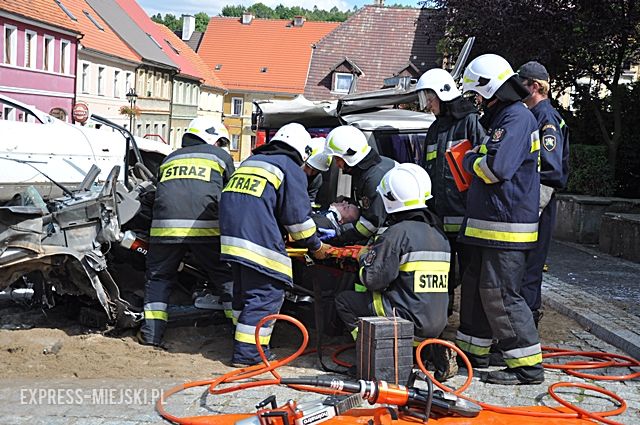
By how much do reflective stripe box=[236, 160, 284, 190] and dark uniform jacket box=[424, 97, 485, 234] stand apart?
4.04 feet

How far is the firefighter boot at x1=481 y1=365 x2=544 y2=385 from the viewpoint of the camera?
5410 mm

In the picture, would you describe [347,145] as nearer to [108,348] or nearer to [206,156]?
[206,156]

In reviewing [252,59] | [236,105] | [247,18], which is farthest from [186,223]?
[247,18]

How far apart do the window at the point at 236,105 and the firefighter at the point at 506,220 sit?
58.2m

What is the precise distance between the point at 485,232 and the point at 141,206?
271 centimetres

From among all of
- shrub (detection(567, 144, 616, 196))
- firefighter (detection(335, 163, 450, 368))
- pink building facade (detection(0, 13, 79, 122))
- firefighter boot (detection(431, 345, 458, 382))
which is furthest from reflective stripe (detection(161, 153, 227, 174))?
pink building facade (detection(0, 13, 79, 122))

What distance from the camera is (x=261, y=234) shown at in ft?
18.9

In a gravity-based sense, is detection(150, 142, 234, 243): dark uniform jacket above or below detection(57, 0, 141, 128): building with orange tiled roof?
below

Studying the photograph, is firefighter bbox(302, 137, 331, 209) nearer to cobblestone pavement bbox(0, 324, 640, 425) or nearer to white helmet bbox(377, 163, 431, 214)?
white helmet bbox(377, 163, 431, 214)

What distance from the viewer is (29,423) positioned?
4.48 metres

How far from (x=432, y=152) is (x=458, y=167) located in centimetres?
65

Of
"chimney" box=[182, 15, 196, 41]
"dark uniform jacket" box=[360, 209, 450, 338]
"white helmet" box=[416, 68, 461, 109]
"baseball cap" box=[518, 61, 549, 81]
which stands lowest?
"dark uniform jacket" box=[360, 209, 450, 338]

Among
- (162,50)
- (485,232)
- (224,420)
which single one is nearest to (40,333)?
(224,420)

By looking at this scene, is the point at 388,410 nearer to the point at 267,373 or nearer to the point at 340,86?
the point at 267,373
